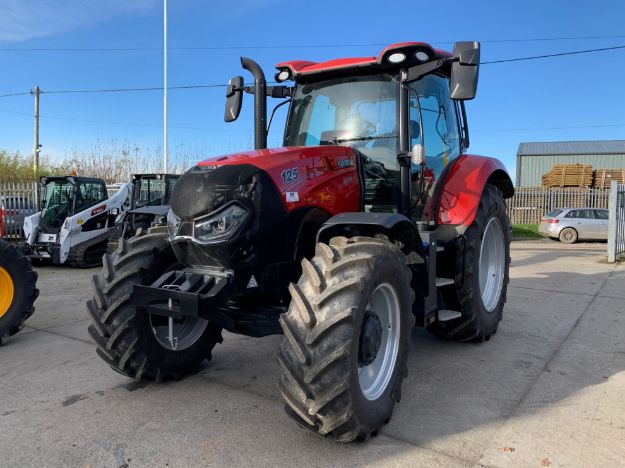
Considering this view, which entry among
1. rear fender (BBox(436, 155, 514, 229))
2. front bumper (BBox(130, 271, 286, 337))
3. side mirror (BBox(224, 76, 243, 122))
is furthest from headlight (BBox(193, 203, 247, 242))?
rear fender (BBox(436, 155, 514, 229))

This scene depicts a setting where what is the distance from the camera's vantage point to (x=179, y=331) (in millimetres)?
4098

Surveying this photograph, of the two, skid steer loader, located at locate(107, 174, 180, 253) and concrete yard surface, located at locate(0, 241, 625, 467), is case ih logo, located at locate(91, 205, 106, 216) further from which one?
concrete yard surface, located at locate(0, 241, 625, 467)

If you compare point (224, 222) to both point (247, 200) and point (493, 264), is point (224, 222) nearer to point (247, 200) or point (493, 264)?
point (247, 200)

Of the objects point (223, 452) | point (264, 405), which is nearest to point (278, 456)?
point (223, 452)

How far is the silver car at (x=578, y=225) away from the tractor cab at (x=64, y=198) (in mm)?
15313

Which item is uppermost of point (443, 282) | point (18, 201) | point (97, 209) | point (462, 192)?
point (18, 201)

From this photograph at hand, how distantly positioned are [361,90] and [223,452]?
298 cm

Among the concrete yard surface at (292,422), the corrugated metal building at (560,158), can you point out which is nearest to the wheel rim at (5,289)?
the concrete yard surface at (292,422)

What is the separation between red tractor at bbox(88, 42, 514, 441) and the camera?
279 centimetres

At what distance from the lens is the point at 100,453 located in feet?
9.52

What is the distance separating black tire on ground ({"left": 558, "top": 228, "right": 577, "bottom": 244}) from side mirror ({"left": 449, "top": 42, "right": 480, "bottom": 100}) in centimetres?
1668

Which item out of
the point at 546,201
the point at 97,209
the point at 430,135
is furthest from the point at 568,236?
the point at 430,135

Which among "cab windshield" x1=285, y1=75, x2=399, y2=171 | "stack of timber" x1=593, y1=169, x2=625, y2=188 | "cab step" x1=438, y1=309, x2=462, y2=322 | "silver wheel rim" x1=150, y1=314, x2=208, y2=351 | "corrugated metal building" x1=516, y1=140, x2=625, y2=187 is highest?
"corrugated metal building" x1=516, y1=140, x2=625, y2=187

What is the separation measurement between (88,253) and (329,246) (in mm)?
10129
